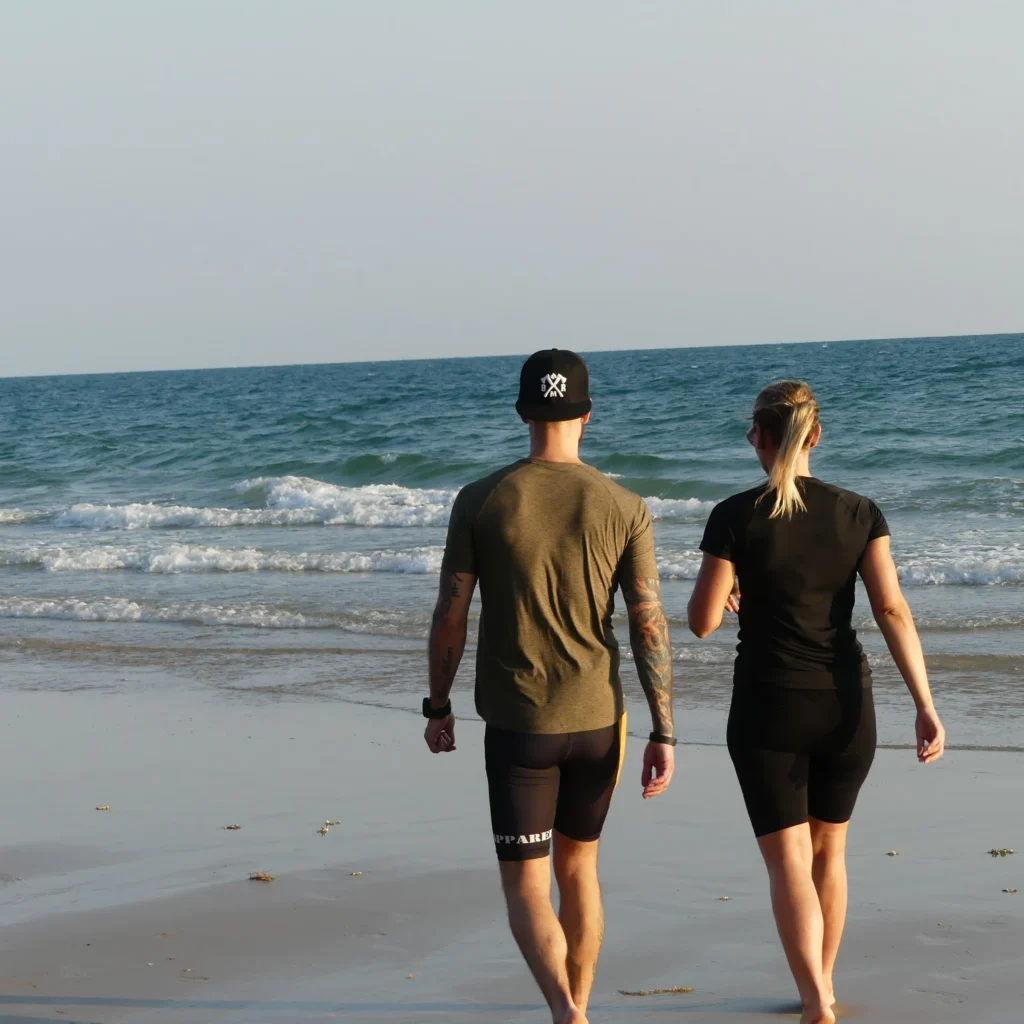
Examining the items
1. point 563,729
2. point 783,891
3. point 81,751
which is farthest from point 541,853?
point 81,751

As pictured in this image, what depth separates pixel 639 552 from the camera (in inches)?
127

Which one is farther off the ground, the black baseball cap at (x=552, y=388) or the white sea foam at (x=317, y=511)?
the black baseball cap at (x=552, y=388)

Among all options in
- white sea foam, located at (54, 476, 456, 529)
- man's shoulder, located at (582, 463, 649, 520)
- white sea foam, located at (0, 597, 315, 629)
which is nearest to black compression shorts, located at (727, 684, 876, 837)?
man's shoulder, located at (582, 463, 649, 520)

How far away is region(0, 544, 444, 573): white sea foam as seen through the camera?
547 inches

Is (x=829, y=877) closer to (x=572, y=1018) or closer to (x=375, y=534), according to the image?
(x=572, y=1018)

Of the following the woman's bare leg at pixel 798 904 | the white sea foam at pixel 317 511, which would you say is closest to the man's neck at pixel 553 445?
→ the woman's bare leg at pixel 798 904

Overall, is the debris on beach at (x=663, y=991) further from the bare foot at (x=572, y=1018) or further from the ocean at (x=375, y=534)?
the ocean at (x=375, y=534)

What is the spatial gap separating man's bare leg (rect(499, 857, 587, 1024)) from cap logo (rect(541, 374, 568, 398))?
115 cm

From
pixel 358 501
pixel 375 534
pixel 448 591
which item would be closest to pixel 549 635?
pixel 448 591

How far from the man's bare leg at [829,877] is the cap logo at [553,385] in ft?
4.40

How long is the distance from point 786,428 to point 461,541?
2.89 ft

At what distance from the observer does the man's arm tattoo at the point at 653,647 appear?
3.28 m

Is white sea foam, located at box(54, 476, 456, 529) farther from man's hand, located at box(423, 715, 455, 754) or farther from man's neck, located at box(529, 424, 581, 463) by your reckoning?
Answer: man's neck, located at box(529, 424, 581, 463)

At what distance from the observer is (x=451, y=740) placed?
3.45 m
